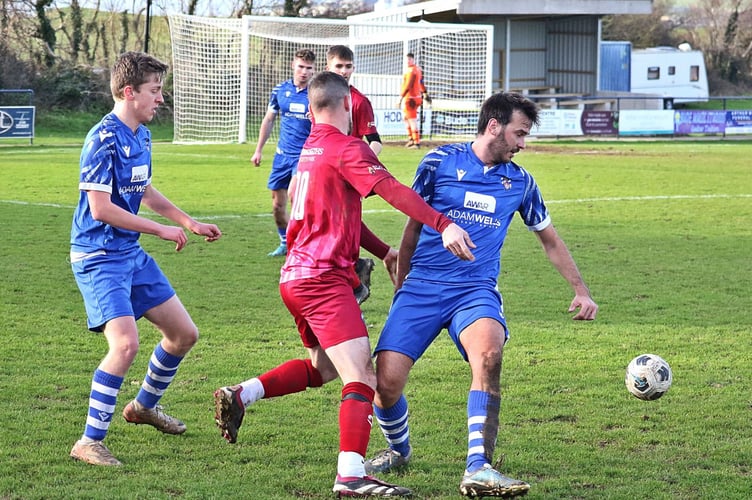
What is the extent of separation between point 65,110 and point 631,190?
22.0 m

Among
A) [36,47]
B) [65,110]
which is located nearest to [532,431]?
[65,110]

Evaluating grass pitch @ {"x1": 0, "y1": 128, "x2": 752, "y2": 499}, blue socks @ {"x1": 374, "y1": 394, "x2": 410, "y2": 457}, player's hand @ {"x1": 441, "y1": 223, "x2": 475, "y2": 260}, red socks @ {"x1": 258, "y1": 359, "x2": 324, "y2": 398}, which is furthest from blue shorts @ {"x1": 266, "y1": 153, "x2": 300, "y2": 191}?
player's hand @ {"x1": 441, "y1": 223, "x2": 475, "y2": 260}

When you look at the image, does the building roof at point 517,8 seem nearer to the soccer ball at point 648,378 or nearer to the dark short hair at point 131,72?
the soccer ball at point 648,378

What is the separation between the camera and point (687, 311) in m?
8.08

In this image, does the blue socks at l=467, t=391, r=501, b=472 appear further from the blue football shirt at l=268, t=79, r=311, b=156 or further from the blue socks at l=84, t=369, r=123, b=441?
the blue football shirt at l=268, t=79, r=311, b=156

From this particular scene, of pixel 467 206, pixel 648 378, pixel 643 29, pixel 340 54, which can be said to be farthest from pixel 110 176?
pixel 643 29

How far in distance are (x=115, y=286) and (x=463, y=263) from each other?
1617mm

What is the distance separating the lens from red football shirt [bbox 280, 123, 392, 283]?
4.10m

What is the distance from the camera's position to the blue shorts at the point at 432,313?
439 cm

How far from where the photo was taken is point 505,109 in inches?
178

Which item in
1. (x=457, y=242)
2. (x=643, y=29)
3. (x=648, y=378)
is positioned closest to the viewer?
(x=457, y=242)

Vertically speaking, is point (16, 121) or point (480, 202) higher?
point (16, 121)

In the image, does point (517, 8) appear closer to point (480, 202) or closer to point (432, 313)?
point (480, 202)

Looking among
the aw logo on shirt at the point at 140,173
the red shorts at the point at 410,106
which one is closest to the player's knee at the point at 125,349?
the aw logo on shirt at the point at 140,173
